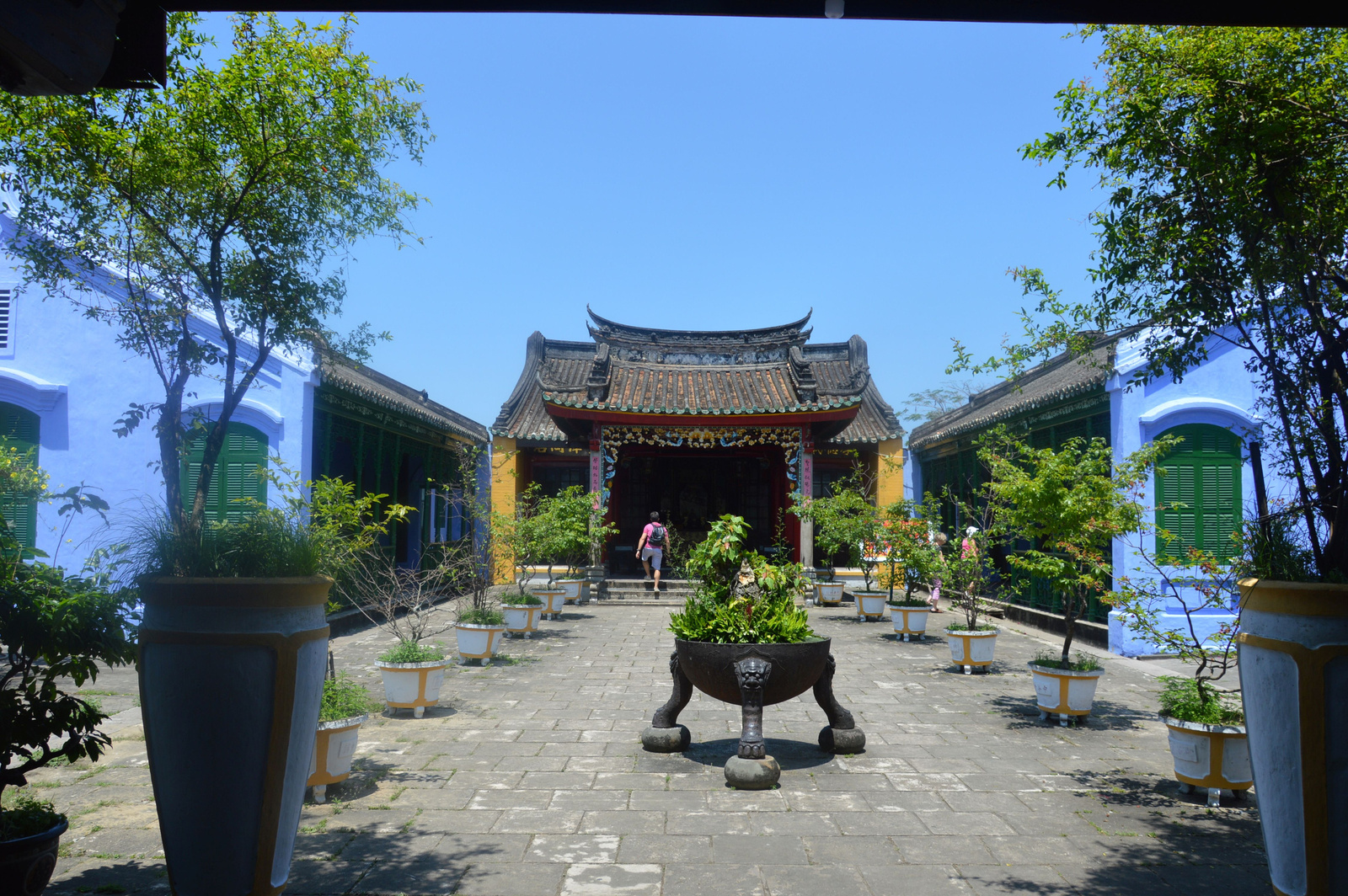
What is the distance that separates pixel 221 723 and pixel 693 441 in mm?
13261

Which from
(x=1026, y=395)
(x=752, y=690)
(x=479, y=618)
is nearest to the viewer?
(x=752, y=690)

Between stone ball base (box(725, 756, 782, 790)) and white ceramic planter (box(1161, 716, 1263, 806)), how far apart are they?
2.19 meters

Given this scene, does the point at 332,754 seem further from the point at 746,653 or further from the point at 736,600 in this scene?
the point at 736,600

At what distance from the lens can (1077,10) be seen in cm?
263

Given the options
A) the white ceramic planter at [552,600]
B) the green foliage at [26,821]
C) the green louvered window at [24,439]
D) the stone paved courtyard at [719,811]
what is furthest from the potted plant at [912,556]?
the green louvered window at [24,439]

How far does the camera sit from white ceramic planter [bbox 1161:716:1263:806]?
450 centimetres

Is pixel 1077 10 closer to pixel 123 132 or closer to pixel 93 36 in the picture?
pixel 93 36

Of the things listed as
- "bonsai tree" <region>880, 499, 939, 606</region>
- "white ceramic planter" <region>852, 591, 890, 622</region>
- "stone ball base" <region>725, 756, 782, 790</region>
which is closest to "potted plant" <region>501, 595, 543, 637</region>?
"bonsai tree" <region>880, 499, 939, 606</region>

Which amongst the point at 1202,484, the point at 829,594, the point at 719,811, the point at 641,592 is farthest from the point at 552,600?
the point at 719,811

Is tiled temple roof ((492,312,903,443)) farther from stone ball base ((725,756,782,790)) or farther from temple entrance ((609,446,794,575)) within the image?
stone ball base ((725,756,782,790))

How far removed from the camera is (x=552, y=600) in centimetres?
1280

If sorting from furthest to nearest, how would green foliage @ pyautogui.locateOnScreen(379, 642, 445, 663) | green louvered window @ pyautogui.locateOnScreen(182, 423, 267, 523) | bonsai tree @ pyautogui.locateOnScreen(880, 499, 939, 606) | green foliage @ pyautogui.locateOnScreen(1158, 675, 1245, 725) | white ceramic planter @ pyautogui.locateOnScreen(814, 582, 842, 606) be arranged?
white ceramic planter @ pyautogui.locateOnScreen(814, 582, 842, 606), bonsai tree @ pyautogui.locateOnScreen(880, 499, 939, 606), green louvered window @ pyautogui.locateOnScreen(182, 423, 267, 523), green foliage @ pyautogui.locateOnScreen(379, 642, 445, 663), green foliage @ pyautogui.locateOnScreen(1158, 675, 1245, 725)

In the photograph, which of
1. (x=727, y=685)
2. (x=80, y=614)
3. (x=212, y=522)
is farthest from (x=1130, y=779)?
(x=80, y=614)

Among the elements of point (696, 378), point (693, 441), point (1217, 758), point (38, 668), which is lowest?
point (1217, 758)
